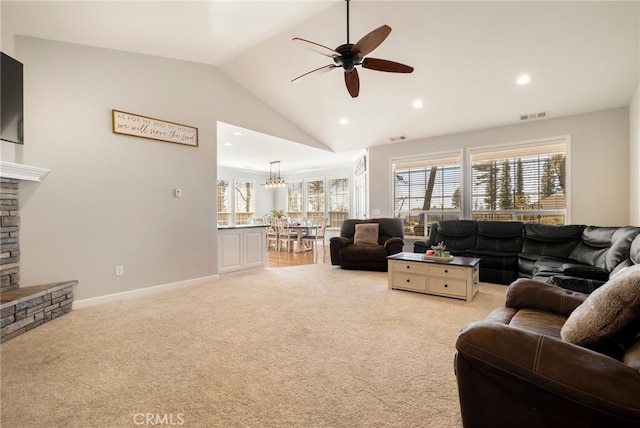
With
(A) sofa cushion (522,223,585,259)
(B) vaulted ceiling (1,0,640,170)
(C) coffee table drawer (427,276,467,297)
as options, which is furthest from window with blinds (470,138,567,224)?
(C) coffee table drawer (427,276,467,297)

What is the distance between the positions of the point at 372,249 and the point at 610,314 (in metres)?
4.14

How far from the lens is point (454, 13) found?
10.5 feet

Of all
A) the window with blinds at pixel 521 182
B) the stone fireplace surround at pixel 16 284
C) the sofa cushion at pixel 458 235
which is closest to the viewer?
the stone fireplace surround at pixel 16 284

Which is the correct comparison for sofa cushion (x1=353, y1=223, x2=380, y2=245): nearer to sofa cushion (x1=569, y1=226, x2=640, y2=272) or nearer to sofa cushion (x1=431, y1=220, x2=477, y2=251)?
sofa cushion (x1=431, y1=220, x2=477, y2=251)

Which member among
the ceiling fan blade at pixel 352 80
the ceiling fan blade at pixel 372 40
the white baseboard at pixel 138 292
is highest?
the ceiling fan blade at pixel 372 40

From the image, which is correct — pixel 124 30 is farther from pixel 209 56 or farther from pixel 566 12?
pixel 566 12

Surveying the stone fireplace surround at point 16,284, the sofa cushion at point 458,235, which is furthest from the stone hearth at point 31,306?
Answer: the sofa cushion at point 458,235

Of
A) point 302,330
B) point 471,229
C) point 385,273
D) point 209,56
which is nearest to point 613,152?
point 471,229

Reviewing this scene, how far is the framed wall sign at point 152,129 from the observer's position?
362 centimetres

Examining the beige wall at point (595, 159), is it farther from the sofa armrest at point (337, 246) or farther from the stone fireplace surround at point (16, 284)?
the stone fireplace surround at point (16, 284)

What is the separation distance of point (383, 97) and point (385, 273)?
3.07 meters

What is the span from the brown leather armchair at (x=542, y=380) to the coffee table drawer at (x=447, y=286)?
2408 millimetres

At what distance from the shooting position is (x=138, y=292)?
377cm

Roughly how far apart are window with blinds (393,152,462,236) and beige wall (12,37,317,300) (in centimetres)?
393
